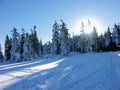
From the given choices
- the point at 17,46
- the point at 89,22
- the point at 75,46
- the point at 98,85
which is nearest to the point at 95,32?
the point at 89,22

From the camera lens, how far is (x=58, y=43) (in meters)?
60.4

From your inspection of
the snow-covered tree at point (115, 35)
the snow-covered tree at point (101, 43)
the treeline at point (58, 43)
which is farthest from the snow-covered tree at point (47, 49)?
the snow-covered tree at point (115, 35)

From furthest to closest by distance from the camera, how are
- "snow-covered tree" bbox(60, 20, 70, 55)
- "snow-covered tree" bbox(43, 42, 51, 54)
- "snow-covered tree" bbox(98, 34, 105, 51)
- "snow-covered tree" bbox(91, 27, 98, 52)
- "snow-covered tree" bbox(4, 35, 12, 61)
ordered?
"snow-covered tree" bbox(43, 42, 51, 54) < "snow-covered tree" bbox(98, 34, 105, 51) < "snow-covered tree" bbox(91, 27, 98, 52) < "snow-covered tree" bbox(4, 35, 12, 61) < "snow-covered tree" bbox(60, 20, 70, 55)

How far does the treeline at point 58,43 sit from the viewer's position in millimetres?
53688

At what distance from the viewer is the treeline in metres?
53.7

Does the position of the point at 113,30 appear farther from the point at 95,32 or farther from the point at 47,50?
the point at 47,50

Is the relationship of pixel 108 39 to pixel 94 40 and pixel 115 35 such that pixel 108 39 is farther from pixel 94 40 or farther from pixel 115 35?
pixel 94 40

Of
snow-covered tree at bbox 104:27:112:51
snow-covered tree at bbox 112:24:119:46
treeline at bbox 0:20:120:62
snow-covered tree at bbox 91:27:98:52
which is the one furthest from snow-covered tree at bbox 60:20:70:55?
snow-covered tree at bbox 112:24:119:46

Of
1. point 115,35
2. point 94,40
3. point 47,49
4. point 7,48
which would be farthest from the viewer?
point 47,49

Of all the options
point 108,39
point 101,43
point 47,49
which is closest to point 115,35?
point 108,39

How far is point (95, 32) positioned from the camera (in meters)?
74.8

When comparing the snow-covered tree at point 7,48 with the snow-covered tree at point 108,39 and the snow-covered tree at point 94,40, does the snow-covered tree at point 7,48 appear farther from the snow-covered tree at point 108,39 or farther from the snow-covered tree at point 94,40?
the snow-covered tree at point 108,39

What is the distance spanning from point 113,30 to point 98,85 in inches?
2906

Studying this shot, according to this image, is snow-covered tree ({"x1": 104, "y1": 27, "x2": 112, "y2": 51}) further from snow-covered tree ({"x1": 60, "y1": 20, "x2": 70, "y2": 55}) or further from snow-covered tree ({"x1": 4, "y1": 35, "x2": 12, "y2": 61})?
snow-covered tree ({"x1": 4, "y1": 35, "x2": 12, "y2": 61})
